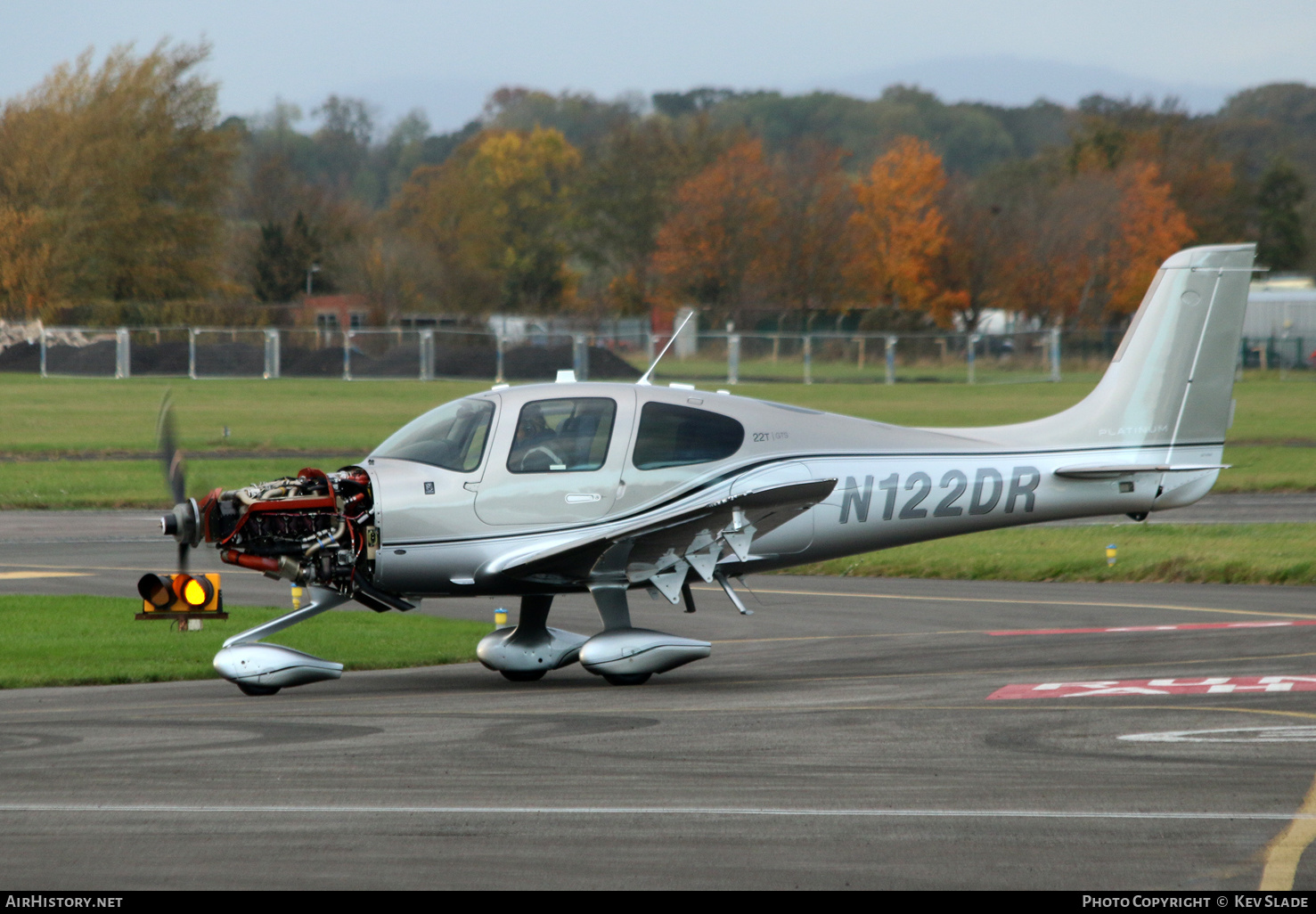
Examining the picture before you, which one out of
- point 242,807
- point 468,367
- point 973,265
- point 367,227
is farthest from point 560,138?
point 242,807

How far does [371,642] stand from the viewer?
14.2 m

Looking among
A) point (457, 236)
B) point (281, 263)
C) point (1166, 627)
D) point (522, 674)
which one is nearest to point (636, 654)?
point (522, 674)

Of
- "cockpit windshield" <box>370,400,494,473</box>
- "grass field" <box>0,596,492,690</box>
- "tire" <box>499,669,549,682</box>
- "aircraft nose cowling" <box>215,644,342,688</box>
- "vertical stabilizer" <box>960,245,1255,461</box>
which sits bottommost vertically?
"grass field" <box>0,596,492,690</box>

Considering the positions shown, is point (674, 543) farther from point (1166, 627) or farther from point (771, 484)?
point (1166, 627)

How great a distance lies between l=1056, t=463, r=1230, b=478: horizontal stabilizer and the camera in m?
13.5

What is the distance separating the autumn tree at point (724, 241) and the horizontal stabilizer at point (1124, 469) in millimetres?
75945

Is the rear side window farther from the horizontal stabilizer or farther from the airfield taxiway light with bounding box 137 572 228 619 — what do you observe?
the airfield taxiway light with bounding box 137 572 228 619

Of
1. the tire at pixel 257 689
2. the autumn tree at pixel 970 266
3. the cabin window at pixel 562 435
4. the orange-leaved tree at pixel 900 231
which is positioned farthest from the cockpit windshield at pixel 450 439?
the autumn tree at pixel 970 266

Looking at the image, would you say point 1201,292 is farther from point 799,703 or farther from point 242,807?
point 242,807

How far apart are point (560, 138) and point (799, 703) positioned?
12107 cm

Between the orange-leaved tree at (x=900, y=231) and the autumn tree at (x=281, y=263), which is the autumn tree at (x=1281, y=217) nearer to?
the orange-leaved tree at (x=900, y=231)

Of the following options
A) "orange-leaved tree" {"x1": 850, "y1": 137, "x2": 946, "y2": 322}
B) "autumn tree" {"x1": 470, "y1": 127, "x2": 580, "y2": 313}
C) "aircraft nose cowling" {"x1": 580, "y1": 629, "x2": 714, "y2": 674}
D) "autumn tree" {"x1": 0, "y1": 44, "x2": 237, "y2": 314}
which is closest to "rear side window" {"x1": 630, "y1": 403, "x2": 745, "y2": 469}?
"aircraft nose cowling" {"x1": 580, "y1": 629, "x2": 714, "y2": 674}

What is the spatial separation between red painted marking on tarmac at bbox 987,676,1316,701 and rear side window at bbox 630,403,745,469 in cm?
309
